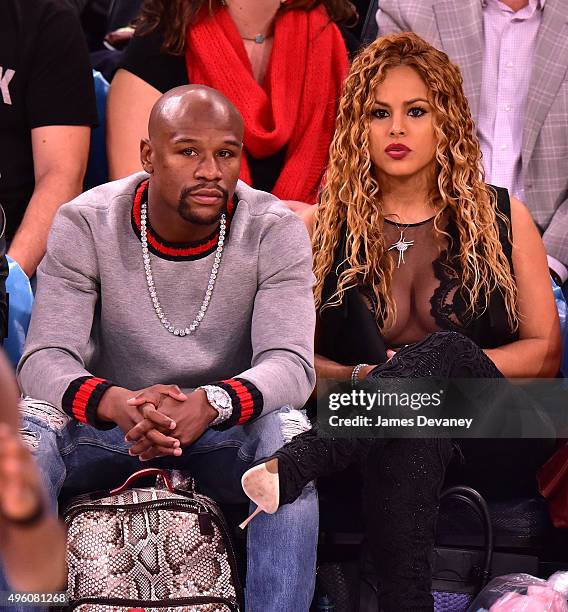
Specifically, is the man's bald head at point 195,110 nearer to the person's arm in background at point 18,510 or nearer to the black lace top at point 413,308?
the black lace top at point 413,308

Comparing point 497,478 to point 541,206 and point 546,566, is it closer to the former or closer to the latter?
point 546,566

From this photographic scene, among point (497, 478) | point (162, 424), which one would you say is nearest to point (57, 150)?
point (162, 424)

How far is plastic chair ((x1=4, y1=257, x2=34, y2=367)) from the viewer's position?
8.01 ft

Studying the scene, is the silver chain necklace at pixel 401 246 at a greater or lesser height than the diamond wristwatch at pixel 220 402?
greater

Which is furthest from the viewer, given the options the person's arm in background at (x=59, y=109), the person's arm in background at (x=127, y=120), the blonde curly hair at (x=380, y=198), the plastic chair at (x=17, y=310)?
the person's arm in background at (x=127, y=120)

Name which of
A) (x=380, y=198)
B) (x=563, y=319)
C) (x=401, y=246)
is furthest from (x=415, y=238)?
(x=563, y=319)

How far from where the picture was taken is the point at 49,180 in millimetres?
2924

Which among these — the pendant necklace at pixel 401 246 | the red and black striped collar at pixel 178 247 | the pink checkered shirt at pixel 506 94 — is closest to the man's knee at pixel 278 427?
the red and black striped collar at pixel 178 247

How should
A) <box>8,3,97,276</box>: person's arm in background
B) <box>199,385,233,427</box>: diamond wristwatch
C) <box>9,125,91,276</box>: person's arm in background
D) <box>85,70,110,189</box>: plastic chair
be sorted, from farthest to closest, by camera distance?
<box>85,70,110,189</box>: plastic chair, <box>8,3,97,276</box>: person's arm in background, <box>9,125,91,276</box>: person's arm in background, <box>199,385,233,427</box>: diamond wristwatch

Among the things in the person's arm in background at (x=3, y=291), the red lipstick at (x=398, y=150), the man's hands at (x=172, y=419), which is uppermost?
the red lipstick at (x=398, y=150)

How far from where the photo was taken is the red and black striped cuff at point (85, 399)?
2.03 metres

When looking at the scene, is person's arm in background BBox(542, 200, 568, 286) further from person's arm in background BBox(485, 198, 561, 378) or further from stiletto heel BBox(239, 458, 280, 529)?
stiletto heel BBox(239, 458, 280, 529)

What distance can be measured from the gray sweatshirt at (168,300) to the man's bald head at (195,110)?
0.20m

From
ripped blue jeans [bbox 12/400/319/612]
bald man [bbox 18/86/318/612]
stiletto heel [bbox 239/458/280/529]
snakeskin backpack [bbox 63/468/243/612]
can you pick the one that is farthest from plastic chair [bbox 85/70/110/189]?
stiletto heel [bbox 239/458/280/529]
